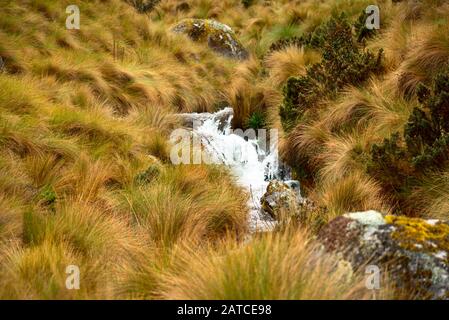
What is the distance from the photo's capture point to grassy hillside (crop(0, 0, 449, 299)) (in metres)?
2.47

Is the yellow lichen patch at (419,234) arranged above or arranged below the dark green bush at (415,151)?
below

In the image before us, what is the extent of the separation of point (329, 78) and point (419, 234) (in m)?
4.87

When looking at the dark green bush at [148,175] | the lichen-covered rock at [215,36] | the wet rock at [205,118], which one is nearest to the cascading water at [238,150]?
the wet rock at [205,118]

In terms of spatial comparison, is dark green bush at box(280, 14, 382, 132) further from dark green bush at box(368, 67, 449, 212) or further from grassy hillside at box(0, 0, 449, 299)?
dark green bush at box(368, 67, 449, 212)

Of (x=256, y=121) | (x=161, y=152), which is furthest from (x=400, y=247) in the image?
(x=256, y=121)

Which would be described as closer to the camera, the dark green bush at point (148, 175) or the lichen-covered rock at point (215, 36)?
the dark green bush at point (148, 175)

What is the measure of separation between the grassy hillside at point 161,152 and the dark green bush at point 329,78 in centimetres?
11

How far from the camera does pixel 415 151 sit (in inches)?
182

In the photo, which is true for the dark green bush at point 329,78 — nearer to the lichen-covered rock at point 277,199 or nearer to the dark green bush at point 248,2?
the lichen-covered rock at point 277,199

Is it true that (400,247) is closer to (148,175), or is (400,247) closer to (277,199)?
(277,199)

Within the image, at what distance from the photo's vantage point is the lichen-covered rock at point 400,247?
2.30 m

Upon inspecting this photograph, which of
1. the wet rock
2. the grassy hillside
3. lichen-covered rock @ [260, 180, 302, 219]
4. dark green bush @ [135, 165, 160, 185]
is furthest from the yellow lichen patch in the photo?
the wet rock

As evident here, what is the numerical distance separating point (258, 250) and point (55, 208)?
7.21 ft

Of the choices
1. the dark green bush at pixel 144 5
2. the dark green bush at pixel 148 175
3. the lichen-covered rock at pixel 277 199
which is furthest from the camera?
the dark green bush at pixel 144 5
